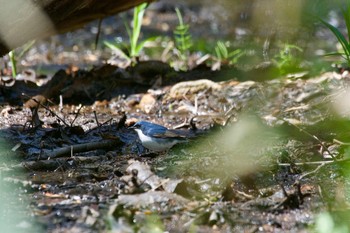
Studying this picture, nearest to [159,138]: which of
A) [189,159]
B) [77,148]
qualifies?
[189,159]

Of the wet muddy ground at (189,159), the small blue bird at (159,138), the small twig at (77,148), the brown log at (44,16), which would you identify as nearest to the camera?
the wet muddy ground at (189,159)

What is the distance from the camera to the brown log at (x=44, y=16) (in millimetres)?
4617

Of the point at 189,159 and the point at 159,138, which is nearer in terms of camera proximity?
the point at 189,159

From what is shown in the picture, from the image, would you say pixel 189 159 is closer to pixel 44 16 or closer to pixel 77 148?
pixel 77 148

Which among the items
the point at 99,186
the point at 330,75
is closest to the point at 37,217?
the point at 99,186

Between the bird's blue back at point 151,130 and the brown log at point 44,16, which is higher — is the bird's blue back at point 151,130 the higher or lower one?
the lower one

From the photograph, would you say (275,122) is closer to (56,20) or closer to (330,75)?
(330,75)

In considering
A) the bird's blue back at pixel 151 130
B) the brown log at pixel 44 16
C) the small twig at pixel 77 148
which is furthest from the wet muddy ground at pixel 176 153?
the brown log at pixel 44 16

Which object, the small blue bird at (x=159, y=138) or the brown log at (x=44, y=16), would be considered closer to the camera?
the small blue bird at (x=159, y=138)

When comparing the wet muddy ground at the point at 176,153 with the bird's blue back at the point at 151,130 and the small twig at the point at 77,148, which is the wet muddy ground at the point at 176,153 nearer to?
the small twig at the point at 77,148

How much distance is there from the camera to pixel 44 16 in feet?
16.2

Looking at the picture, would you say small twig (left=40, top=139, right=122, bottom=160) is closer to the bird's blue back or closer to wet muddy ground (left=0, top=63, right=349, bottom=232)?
wet muddy ground (left=0, top=63, right=349, bottom=232)

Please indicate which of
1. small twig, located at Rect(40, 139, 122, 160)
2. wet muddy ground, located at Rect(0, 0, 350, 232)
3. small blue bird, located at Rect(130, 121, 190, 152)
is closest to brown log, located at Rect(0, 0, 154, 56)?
wet muddy ground, located at Rect(0, 0, 350, 232)

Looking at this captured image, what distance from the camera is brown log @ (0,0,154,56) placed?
15.1ft
